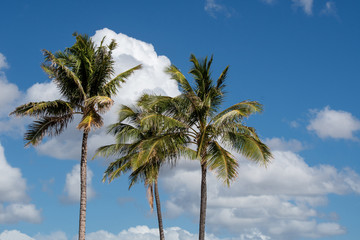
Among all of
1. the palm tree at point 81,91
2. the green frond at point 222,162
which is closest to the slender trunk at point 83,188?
the palm tree at point 81,91

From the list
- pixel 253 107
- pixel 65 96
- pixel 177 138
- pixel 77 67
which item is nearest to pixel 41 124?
pixel 65 96

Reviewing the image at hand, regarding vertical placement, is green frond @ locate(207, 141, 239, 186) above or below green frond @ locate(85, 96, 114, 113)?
below

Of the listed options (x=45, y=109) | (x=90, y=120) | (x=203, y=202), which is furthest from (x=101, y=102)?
(x=203, y=202)

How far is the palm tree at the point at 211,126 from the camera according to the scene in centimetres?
2303

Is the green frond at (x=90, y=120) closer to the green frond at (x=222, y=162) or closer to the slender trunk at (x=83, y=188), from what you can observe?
the slender trunk at (x=83, y=188)

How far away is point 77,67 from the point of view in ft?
84.1

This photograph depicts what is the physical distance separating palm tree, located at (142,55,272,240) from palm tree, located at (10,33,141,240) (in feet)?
9.39

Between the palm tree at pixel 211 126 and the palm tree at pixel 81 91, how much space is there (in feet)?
9.39

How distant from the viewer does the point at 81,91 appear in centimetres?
2500

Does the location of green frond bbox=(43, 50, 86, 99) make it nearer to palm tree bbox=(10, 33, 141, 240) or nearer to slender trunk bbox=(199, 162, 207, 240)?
palm tree bbox=(10, 33, 141, 240)

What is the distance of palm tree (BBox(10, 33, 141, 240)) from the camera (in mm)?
24031

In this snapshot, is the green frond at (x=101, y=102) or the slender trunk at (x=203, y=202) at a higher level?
the green frond at (x=101, y=102)

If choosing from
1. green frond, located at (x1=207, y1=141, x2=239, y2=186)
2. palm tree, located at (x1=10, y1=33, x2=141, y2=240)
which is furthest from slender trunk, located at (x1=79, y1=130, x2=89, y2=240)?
green frond, located at (x1=207, y1=141, x2=239, y2=186)

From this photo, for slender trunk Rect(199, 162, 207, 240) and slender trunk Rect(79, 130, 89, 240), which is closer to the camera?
slender trunk Rect(199, 162, 207, 240)
